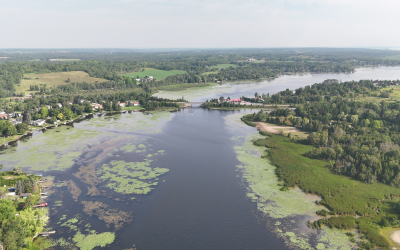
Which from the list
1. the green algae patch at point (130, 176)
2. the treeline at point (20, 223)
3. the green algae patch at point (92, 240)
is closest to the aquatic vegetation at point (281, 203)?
the green algae patch at point (130, 176)

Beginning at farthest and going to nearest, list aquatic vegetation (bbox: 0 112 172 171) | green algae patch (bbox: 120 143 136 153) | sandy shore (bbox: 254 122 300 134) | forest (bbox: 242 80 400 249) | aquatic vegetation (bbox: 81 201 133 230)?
sandy shore (bbox: 254 122 300 134) → green algae patch (bbox: 120 143 136 153) → aquatic vegetation (bbox: 0 112 172 171) → forest (bbox: 242 80 400 249) → aquatic vegetation (bbox: 81 201 133 230)

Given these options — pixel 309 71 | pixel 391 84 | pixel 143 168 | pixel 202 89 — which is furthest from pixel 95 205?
pixel 309 71

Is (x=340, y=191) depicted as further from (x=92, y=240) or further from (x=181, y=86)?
(x=181, y=86)

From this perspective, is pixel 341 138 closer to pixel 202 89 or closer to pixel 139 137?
pixel 139 137

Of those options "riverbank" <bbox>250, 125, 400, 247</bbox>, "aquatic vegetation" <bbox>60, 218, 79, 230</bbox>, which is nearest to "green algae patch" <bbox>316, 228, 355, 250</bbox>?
"riverbank" <bbox>250, 125, 400, 247</bbox>

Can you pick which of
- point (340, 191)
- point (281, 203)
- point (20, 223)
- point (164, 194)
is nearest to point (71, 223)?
point (20, 223)

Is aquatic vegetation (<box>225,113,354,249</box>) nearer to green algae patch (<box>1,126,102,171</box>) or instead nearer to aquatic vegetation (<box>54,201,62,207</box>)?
aquatic vegetation (<box>54,201,62,207</box>)
